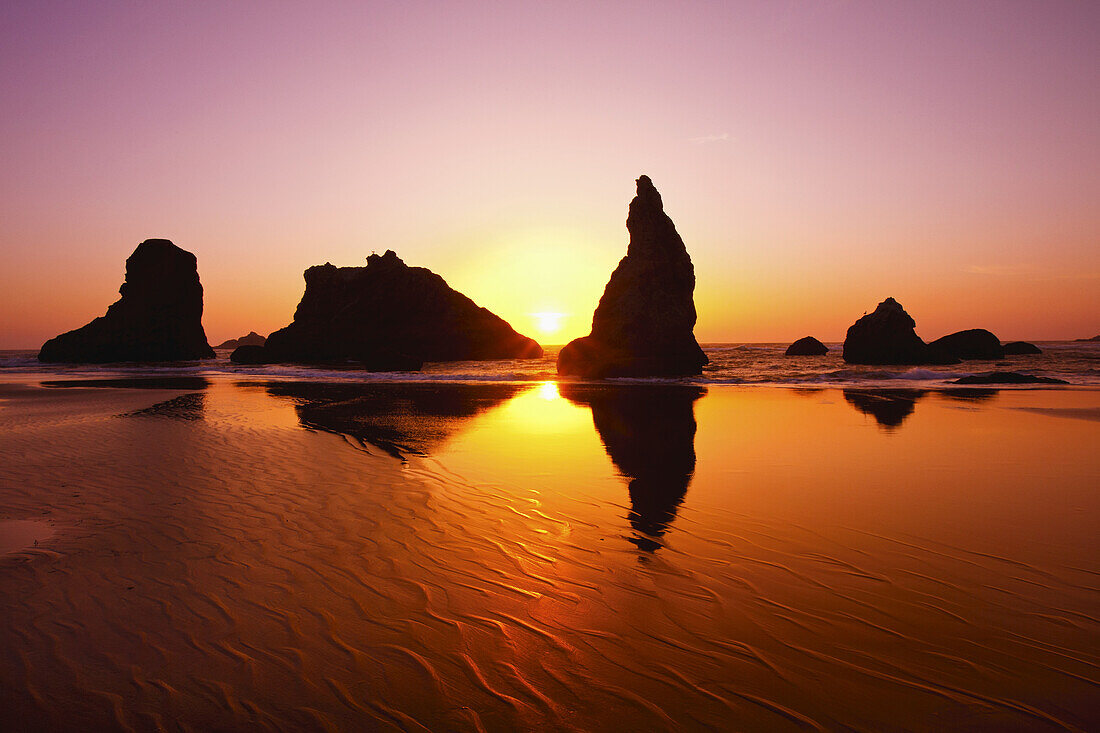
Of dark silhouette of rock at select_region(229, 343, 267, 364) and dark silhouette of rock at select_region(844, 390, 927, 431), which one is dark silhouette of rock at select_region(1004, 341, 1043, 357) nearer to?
dark silhouette of rock at select_region(844, 390, 927, 431)

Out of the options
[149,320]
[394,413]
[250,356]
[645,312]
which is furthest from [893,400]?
[149,320]

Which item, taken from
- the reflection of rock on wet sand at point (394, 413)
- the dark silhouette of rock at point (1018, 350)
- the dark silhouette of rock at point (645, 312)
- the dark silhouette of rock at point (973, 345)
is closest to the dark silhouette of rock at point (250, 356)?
the dark silhouette of rock at point (645, 312)

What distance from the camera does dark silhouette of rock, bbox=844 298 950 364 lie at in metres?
51.3

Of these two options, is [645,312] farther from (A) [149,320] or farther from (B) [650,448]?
(A) [149,320]

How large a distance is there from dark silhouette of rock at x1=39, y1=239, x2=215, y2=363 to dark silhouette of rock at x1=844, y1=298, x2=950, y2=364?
97588mm

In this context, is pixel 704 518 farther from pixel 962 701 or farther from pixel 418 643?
pixel 418 643

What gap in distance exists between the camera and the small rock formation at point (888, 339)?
5128cm

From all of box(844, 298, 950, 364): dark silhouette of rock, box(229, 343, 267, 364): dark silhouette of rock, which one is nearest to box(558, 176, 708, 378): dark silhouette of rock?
box(844, 298, 950, 364): dark silhouette of rock

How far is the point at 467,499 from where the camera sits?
7.99 m

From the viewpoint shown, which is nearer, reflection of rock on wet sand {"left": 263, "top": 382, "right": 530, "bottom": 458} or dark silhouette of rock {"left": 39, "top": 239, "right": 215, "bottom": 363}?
reflection of rock on wet sand {"left": 263, "top": 382, "right": 530, "bottom": 458}

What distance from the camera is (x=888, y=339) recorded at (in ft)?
170

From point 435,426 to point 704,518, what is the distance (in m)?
10.0

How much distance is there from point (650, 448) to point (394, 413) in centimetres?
1005

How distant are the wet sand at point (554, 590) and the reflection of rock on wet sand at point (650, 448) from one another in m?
0.09
